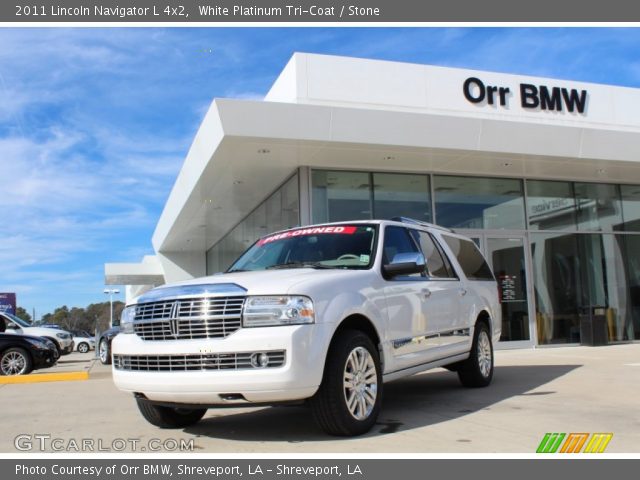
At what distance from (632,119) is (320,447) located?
1636 cm

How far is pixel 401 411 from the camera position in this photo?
6.32m

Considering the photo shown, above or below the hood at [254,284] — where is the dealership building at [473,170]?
above

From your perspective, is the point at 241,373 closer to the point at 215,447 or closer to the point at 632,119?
the point at 215,447

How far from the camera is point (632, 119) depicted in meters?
17.6

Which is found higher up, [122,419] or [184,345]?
[184,345]

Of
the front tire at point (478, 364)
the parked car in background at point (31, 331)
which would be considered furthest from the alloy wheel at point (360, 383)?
the parked car in background at point (31, 331)

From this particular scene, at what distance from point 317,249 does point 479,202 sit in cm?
982

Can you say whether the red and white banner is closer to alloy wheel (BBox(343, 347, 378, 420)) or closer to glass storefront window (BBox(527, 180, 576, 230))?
alloy wheel (BBox(343, 347, 378, 420))

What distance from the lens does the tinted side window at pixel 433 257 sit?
278 inches

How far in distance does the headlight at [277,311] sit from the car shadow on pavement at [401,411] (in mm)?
882

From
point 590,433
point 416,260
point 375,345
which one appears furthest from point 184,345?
point 590,433

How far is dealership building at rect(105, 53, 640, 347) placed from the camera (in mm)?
12109

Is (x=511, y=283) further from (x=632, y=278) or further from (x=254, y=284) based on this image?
(x=254, y=284)

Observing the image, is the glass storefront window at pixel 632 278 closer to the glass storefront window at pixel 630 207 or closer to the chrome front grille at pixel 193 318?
the glass storefront window at pixel 630 207
